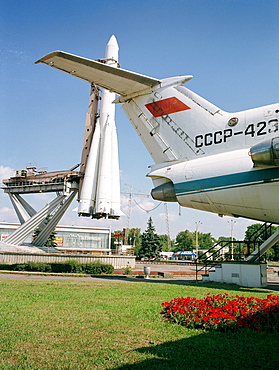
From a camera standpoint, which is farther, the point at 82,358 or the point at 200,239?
the point at 200,239

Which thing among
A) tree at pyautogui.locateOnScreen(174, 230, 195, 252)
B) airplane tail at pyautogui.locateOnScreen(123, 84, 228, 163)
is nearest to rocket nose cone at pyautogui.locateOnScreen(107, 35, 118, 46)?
airplane tail at pyautogui.locateOnScreen(123, 84, 228, 163)

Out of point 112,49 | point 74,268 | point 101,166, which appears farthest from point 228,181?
point 112,49

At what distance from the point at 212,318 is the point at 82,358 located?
2.85 meters

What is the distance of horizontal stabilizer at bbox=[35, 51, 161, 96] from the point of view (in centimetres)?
1305

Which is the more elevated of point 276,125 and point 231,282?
point 276,125

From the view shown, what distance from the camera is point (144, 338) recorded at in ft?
17.9

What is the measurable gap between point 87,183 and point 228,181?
79.6 feet

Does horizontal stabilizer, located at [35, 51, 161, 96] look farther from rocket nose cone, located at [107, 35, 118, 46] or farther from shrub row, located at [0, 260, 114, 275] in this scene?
rocket nose cone, located at [107, 35, 118, 46]

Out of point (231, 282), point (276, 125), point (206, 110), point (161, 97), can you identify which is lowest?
point (231, 282)

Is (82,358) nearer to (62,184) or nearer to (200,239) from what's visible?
(62,184)

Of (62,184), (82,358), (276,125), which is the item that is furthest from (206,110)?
(62,184)

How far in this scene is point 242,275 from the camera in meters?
15.0

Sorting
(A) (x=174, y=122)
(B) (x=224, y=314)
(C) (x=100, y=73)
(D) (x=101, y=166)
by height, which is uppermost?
(D) (x=101, y=166)

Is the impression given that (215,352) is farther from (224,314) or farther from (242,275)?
(242,275)
